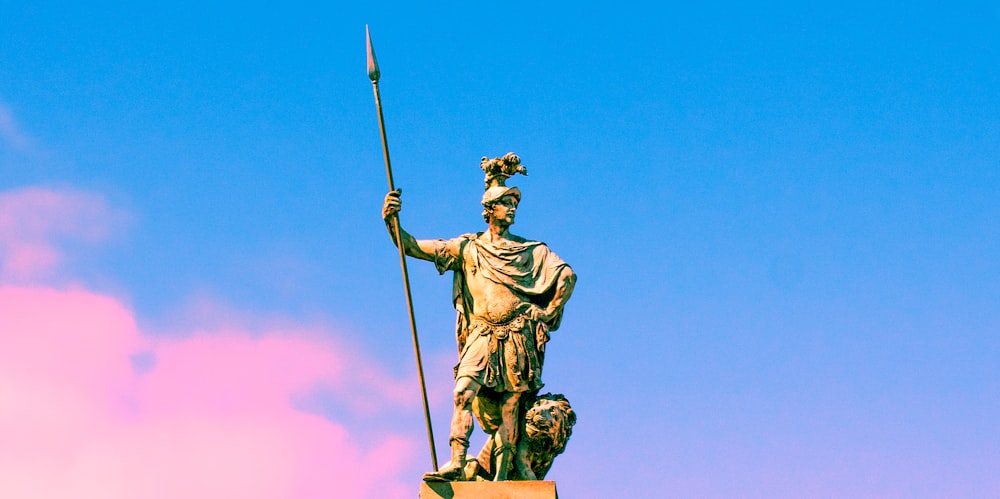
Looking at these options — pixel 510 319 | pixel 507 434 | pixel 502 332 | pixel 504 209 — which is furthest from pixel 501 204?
pixel 507 434

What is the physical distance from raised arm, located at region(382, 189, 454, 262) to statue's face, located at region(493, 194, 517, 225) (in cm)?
76

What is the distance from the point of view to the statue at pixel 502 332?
2166 cm

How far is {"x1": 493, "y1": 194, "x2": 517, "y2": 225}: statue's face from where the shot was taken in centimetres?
2250

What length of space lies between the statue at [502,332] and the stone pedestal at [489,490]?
0.42 feet

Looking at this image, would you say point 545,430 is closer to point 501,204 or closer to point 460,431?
point 460,431

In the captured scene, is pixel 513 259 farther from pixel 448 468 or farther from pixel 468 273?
pixel 448 468

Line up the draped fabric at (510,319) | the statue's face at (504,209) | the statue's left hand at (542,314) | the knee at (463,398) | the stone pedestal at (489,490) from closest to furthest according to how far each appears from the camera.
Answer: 1. the stone pedestal at (489,490)
2. the knee at (463,398)
3. the draped fabric at (510,319)
4. the statue's left hand at (542,314)
5. the statue's face at (504,209)

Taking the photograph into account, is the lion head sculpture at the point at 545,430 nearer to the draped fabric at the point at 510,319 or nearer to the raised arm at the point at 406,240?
the draped fabric at the point at 510,319

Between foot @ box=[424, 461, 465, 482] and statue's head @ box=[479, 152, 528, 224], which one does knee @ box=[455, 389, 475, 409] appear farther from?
statue's head @ box=[479, 152, 528, 224]

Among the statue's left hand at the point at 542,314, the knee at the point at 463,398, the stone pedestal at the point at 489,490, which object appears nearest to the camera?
the stone pedestal at the point at 489,490

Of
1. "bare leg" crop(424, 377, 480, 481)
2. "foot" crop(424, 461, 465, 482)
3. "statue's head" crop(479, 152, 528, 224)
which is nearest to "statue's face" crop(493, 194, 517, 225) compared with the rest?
"statue's head" crop(479, 152, 528, 224)

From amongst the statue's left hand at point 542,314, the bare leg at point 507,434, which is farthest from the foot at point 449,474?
the statue's left hand at point 542,314

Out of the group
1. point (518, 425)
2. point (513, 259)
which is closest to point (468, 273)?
point (513, 259)

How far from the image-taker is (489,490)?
21016mm
